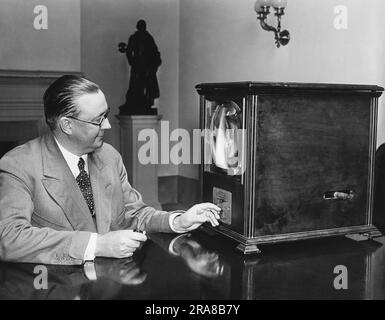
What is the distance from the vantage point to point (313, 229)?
183 cm

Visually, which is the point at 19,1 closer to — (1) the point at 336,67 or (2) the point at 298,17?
(2) the point at 298,17

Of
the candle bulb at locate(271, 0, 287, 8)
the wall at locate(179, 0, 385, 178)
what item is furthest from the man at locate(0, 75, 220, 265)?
the candle bulb at locate(271, 0, 287, 8)

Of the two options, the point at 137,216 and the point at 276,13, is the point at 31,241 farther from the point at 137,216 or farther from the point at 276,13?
the point at 276,13

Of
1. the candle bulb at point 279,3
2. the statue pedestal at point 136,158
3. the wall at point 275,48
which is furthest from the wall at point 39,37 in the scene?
the candle bulb at point 279,3

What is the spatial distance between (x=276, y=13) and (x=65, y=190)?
3.00 metres

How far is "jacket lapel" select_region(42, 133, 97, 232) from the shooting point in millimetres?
1761

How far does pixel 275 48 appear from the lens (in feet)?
16.1

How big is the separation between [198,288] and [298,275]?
0.31m

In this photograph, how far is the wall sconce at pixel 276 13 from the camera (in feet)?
13.5

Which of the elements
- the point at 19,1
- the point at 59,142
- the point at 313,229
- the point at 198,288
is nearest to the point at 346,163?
the point at 313,229

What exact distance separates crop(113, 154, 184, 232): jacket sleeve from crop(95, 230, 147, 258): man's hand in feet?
1.04

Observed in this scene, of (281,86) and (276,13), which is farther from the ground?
(276,13)

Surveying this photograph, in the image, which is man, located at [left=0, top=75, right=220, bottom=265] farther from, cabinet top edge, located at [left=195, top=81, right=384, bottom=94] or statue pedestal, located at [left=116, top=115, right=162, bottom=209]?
statue pedestal, located at [left=116, top=115, right=162, bottom=209]

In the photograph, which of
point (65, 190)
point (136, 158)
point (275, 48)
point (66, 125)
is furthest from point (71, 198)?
point (136, 158)
